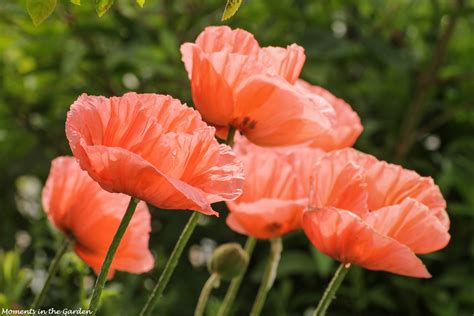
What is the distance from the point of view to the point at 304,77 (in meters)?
1.96

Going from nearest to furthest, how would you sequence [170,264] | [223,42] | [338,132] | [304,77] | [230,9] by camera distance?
1. [230,9]
2. [170,264]
3. [223,42]
4. [338,132]
5. [304,77]

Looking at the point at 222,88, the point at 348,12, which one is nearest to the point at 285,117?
the point at 222,88

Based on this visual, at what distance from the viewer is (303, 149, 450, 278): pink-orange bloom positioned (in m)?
0.73

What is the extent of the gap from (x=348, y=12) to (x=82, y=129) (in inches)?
59.6

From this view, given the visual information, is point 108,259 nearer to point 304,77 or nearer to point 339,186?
point 339,186

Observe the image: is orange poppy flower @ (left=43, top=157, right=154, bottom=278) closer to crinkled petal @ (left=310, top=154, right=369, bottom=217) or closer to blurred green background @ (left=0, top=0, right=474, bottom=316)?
crinkled petal @ (left=310, top=154, right=369, bottom=217)

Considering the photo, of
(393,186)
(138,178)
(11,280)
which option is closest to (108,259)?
(138,178)

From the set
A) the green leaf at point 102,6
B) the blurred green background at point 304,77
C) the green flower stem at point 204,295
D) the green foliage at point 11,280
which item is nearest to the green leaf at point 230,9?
the green leaf at point 102,6

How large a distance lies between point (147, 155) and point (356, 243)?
0.18 m

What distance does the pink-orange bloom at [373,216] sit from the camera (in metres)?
0.73

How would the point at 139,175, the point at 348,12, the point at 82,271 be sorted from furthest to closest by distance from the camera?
the point at 348,12
the point at 82,271
the point at 139,175

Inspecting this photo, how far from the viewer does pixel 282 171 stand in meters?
0.87

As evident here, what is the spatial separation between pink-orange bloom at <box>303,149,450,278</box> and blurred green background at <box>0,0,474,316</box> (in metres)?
0.90

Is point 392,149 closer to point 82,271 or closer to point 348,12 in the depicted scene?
point 348,12
